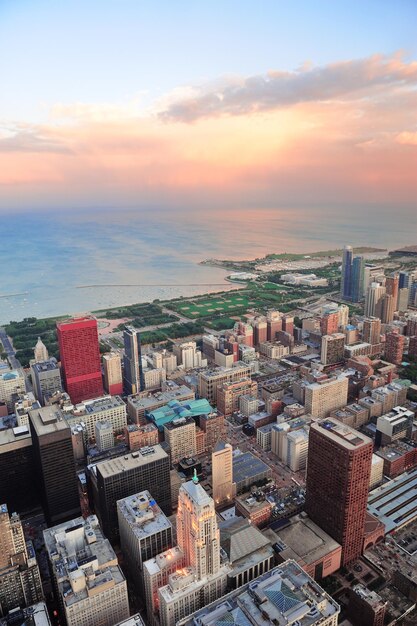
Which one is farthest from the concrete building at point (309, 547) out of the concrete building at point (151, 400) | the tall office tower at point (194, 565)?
the concrete building at point (151, 400)

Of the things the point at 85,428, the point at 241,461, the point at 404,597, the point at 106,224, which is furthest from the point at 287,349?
the point at 106,224

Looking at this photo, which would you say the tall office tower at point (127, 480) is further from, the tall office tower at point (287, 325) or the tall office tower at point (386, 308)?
the tall office tower at point (386, 308)

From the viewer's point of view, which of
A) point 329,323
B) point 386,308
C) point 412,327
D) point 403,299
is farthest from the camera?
point 403,299

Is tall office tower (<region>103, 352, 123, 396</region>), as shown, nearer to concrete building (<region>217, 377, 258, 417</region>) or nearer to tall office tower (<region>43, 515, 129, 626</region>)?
concrete building (<region>217, 377, 258, 417</region>)

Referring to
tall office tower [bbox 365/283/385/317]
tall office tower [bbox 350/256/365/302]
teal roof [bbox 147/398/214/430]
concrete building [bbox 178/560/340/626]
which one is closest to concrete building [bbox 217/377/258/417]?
teal roof [bbox 147/398/214/430]

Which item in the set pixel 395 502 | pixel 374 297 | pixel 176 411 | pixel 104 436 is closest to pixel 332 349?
pixel 374 297

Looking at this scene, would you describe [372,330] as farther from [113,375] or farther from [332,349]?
[113,375]

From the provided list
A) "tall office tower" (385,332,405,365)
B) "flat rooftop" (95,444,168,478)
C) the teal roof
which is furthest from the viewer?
"tall office tower" (385,332,405,365)
